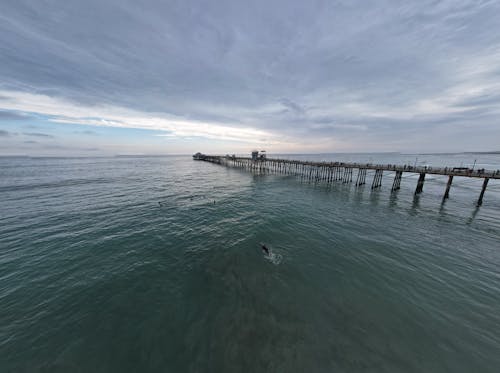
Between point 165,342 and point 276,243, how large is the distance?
10.3m

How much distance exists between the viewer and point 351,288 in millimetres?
10477

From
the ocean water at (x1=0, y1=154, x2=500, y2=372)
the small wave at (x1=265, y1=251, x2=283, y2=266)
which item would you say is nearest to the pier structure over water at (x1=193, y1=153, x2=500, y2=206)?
the ocean water at (x1=0, y1=154, x2=500, y2=372)

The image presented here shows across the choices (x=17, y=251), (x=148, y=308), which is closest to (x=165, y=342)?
(x=148, y=308)

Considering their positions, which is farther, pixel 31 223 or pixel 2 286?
pixel 31 223

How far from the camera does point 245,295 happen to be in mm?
9844

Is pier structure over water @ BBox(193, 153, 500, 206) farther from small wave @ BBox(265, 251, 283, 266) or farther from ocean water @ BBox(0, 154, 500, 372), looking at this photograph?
small wave @ BBox(265, 251, 283, 266)

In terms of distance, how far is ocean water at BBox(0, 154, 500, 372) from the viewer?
6.91 meters

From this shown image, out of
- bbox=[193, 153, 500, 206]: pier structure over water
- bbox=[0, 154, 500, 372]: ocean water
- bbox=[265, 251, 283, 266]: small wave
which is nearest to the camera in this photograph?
bbox=[0, 154, 500, 372]: ocean water

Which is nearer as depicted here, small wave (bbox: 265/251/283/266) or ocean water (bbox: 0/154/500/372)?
ocean water (bbox: 0/154/500/372)

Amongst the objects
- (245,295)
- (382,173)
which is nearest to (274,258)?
(245,295)

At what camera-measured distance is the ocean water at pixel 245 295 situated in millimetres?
6910

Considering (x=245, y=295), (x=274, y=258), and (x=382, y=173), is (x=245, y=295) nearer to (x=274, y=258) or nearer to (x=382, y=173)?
(x=274, y=258)

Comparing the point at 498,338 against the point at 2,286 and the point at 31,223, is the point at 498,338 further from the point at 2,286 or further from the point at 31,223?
the point at 31,223

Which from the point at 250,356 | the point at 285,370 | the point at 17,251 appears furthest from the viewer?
the point at 17,251
